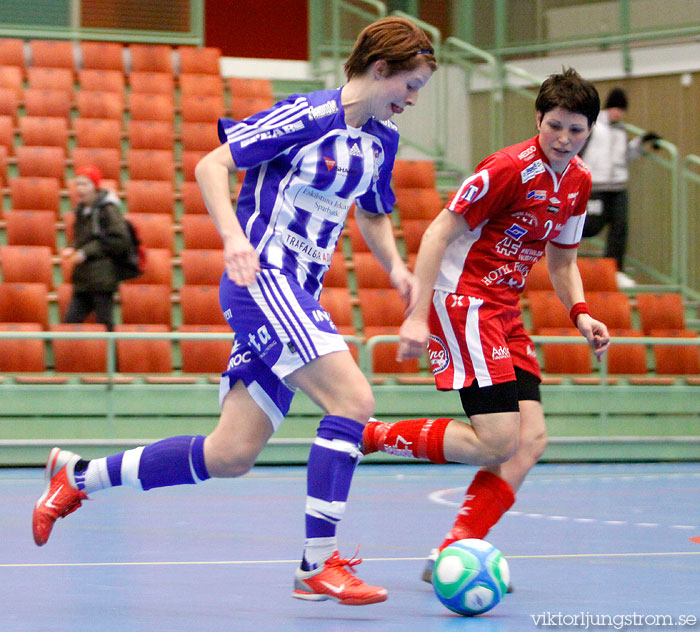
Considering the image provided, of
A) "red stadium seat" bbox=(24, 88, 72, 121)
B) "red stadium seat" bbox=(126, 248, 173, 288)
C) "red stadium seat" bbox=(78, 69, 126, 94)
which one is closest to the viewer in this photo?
"red stadium seat" bbox=(126, 248, 173, 288)

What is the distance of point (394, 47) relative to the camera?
11.9 feet

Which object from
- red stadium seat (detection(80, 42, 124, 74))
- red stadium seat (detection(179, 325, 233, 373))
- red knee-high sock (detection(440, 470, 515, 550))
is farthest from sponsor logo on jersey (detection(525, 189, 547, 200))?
red stadium seat (detection(80, 42, 124, 74))

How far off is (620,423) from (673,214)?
9.49ft

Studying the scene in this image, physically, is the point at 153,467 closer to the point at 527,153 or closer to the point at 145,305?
the point at 527,153

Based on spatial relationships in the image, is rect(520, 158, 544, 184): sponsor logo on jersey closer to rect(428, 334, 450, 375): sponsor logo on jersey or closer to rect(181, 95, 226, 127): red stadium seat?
rect(428, 334, 450, 375): sponsor logo on jersey

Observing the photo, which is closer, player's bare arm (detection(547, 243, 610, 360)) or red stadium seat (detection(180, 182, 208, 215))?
player's bare arm (detection(547, 243, 610, 360))

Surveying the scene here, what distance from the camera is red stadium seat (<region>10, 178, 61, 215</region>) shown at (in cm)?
1044

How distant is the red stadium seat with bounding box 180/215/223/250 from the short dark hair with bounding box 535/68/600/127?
6.44 metres

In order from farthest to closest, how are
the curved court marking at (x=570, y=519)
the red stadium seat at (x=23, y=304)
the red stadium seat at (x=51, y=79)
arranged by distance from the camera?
the red stadium seat at (x=51, y=79)
the red stadium seat at (x=23, y=304)
the curved court marking at (x=570, y=519)

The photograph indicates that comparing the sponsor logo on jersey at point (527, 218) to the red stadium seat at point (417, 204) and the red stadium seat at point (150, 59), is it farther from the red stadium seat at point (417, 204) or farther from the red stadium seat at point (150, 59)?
the red stadium seat at point (150, 59)

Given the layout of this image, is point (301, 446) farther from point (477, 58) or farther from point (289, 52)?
point (289, 52)

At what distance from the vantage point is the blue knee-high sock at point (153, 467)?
3.84m

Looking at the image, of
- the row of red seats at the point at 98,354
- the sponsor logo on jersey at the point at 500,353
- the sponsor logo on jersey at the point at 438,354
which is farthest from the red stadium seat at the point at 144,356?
the sponsor logo on jersey at the point at 500,353

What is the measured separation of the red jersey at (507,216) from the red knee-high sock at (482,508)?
26.1 inches
